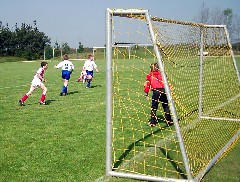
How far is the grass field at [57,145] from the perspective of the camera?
540 centimetres

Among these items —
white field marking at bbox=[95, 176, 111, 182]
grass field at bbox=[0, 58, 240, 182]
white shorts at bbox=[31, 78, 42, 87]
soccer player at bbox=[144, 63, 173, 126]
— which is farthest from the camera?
white shorts at bbox=[31, 78, 42, 87]

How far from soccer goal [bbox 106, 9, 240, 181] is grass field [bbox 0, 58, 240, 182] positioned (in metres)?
0.28

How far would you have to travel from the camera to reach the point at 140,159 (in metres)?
6.04

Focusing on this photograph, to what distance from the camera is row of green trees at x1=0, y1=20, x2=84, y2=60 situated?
227 ft

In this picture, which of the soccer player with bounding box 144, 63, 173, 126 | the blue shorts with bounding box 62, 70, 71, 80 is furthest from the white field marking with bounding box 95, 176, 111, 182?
the blue shorts with bounding box 62, 70, 71, 80

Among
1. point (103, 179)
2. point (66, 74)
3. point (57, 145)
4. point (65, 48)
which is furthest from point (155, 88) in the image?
point (65, 48)

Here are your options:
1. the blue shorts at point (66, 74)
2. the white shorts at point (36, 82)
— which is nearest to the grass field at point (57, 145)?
the white shorts at point (36, 82)

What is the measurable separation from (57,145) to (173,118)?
304 cm

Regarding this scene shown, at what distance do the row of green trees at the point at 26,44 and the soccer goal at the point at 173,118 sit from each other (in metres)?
60.4

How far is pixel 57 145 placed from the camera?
23.1 ft

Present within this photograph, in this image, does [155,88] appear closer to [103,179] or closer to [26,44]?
[103,179]

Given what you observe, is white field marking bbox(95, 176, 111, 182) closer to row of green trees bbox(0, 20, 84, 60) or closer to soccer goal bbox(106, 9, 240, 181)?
soccer goal bbox(106, 9, 240, 181)

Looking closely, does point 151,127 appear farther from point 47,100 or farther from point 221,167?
point 47,100

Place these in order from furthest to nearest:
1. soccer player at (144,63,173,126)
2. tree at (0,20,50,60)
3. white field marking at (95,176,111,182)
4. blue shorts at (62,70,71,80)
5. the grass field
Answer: tree at (0,20,50,60) < blue shorts at (62,70,71,80) < soccer player at (144,63,173,126) < the grass field < white field marking at (95,176,111,182)
